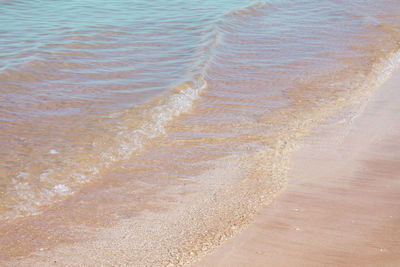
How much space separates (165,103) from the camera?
20.2 feet

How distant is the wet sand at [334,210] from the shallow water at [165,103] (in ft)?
0.65

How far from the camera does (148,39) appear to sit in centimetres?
923

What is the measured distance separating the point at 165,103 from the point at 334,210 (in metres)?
2.88

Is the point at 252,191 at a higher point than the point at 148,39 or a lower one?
lower

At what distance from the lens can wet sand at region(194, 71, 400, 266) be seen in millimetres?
3279

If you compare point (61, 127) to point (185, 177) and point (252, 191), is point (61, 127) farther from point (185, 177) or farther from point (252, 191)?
point (252, 191)

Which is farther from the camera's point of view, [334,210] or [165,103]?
[165,103]

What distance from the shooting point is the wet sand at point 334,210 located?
3279mm

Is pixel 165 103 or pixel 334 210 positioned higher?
pixel 165 103

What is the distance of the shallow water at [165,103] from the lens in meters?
4.10

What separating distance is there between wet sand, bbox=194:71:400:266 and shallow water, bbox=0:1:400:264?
20cm

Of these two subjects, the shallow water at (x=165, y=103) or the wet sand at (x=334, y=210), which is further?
the shallow water at (x=165, y=103)

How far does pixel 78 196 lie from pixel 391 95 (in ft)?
13.5

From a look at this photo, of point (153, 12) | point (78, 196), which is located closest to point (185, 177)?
point (78, 196)
